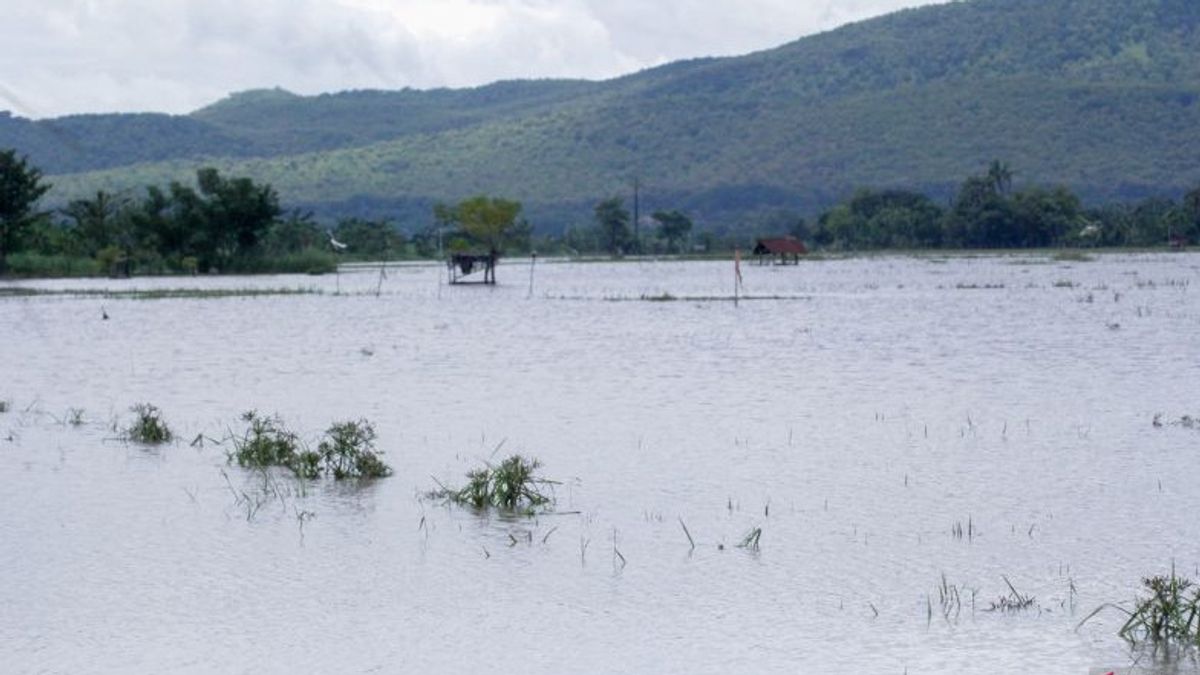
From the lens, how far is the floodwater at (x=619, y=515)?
40.3 feet

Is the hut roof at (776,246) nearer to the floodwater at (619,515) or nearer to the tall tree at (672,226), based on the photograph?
the tall tree at (672,226)

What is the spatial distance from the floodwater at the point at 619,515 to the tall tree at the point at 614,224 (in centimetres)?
12810

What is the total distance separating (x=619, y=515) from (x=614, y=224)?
502 ft

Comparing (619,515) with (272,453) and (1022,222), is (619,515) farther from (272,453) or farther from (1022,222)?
(1022,222)

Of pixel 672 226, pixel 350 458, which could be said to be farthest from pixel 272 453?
pixel 672 226

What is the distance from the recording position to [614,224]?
169625 mm

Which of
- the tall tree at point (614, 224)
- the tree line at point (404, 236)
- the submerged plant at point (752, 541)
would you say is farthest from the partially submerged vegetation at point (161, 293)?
the tall tree at point (614, 224)

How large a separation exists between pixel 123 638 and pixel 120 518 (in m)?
5.13

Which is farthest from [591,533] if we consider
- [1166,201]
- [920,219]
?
[1166,201]

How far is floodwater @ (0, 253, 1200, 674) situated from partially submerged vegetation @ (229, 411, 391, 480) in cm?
31

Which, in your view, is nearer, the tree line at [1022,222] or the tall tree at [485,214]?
the tall tree at [485,214]

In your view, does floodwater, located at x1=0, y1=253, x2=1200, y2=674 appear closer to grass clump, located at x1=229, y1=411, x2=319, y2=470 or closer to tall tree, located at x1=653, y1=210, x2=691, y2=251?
grass clump, located at x1=229, y1=411, x2=319, y2=470

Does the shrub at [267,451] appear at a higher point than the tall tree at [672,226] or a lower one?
lower

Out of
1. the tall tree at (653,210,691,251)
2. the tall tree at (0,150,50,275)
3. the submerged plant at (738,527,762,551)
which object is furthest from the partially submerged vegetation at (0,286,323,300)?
the tall tree at (653,210,691,251)
